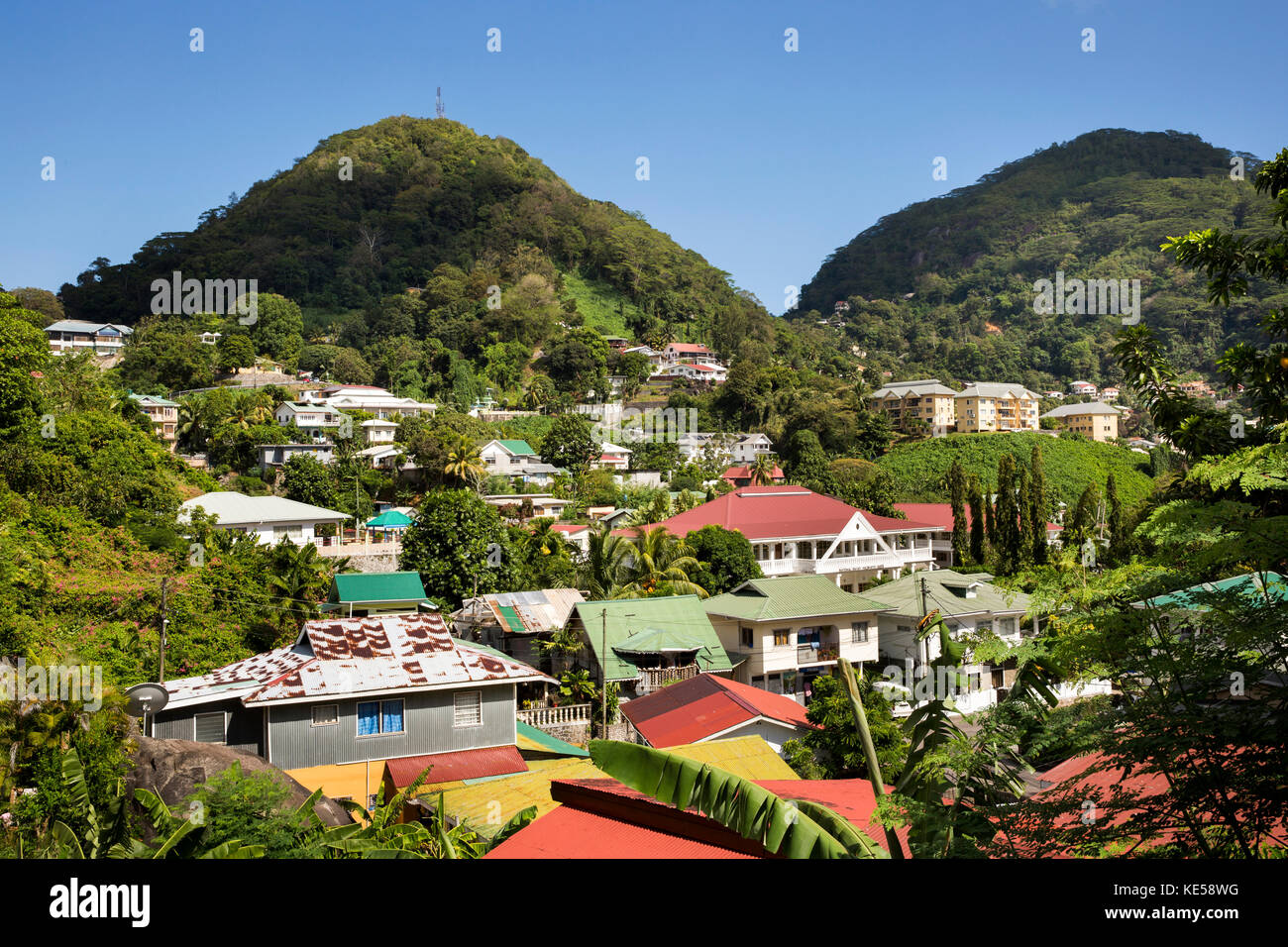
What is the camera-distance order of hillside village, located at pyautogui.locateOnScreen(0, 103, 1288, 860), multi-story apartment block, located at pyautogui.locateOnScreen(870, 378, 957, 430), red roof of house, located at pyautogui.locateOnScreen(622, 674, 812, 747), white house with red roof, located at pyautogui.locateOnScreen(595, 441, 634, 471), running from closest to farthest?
hillside village, located at pyautogui.locateOnScreen(0, 103, 1288, 860) → red roof of house, located at pyautogui.locateOnScreen(622, 674, 812, 747) → white house with red roof, located at pyautogui.locateOnScreen(595, 441, 634, 471) → multi-story apartment block, located at pyautogui.locateOnScreen(870, 378, 957, 430)

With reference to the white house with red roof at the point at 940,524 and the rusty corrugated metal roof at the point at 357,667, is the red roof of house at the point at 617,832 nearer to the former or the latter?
the rusty corrugated metal roof at the point at 357,667

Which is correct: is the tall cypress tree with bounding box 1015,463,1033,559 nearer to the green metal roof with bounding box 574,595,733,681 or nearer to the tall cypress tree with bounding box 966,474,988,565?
the tall cypress tree with bounding box 966,474,988,565

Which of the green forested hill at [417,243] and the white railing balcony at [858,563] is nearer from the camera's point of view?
the white railing balcony at [858,563]

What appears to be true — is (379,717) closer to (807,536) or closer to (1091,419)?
(807,536)

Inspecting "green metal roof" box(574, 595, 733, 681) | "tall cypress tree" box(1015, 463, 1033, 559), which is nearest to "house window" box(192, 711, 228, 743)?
"green metal roof" box(574, 595, 733, 681)

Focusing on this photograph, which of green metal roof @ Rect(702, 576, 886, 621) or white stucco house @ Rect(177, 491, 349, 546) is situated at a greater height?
white stucco house @ Rect(177, 491, 349, 546)

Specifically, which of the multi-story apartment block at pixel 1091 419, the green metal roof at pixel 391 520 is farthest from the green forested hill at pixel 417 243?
the green metal roof at pixel 391 520
